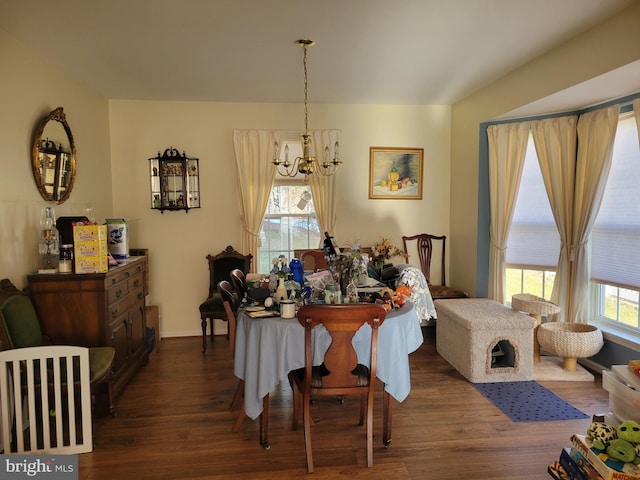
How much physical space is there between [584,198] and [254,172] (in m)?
3.40

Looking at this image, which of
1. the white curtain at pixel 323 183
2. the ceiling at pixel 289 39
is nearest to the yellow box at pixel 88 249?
the ceiling at pixel 289 39

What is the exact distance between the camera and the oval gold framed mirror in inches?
125

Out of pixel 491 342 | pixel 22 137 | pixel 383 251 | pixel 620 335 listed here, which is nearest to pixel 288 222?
pixel 383 251

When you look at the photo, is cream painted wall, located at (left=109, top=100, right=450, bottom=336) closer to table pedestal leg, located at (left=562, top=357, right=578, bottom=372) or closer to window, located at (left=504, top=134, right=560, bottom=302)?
window, located at (left=504, top=134, right=560, bottom=302)

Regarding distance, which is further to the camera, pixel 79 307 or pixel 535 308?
pixel 535 308

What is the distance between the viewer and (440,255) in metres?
5.25

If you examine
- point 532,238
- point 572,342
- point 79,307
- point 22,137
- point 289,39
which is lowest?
point 572,342

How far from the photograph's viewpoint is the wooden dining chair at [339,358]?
7.02 feet

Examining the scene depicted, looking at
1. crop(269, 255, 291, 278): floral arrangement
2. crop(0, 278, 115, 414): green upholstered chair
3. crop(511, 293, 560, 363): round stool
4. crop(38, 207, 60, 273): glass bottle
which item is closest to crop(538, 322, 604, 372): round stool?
crop(511, 293, 560, 363): round stool

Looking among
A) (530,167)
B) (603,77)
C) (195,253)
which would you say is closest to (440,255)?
(530,167)

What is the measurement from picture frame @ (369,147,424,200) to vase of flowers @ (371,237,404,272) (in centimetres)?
58

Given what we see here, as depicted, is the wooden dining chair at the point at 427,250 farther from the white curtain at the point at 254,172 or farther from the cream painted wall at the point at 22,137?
the cream painted wall at the point at 22,137

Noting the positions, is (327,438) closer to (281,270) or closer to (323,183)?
(281,270)

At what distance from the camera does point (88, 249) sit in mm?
2961
